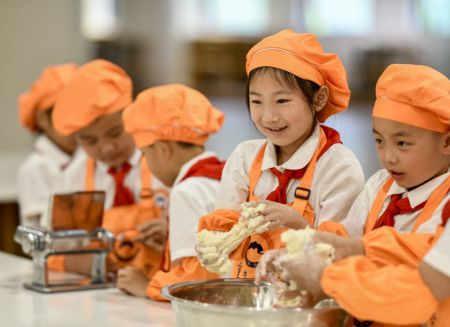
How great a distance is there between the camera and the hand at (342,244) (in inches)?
66.5

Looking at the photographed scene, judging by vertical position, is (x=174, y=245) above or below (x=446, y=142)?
below

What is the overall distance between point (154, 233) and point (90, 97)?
1.67 feet

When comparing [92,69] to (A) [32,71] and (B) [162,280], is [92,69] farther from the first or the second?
(A) [32,71]

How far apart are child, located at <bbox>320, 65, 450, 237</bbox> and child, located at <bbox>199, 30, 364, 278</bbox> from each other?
144mm

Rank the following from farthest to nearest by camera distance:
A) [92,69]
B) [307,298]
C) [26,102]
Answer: [26,102]
[92,69]
[307,298]

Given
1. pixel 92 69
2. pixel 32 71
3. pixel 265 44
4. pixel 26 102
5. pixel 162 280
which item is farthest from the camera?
pixel 32 71

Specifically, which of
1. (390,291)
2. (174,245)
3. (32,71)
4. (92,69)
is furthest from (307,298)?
(32,71)

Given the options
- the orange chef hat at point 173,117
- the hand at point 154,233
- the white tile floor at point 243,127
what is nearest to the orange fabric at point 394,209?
the orange chef hat at point 173,117

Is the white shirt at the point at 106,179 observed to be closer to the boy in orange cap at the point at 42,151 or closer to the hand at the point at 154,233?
the hand at the point at 154,233

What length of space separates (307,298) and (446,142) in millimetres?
426

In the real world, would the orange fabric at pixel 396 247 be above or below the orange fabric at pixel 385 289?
above

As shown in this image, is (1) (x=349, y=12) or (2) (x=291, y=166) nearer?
(2) (x=291, y=166)

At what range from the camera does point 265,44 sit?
2012mm

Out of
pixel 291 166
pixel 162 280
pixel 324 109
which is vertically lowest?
pixel 162 280
